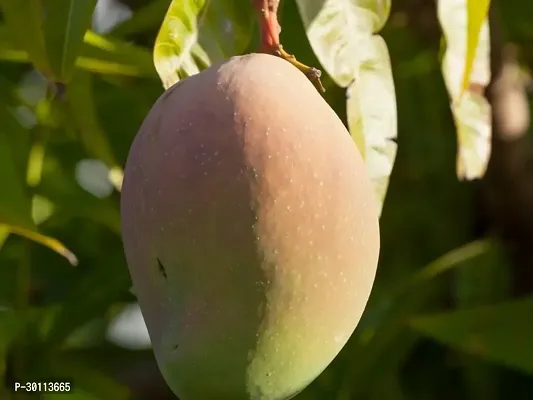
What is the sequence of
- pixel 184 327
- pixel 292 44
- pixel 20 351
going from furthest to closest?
pixel 20 351
pixel 292 44
pixel 184 327

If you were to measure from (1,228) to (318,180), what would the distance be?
0.98 ft

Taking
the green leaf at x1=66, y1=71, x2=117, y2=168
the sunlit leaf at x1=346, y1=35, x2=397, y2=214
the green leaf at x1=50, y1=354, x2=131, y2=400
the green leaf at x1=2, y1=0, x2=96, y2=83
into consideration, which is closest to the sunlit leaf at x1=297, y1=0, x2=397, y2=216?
the sunlit leaf at x1=346, y1=35, x2=397, y2=214

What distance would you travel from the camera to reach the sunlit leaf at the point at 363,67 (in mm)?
477

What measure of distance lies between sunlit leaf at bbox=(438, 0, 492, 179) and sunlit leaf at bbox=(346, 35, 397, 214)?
0.03 meters

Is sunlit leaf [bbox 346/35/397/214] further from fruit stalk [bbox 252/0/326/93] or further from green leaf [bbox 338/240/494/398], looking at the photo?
green leaf [bbox 338/240/494/398]

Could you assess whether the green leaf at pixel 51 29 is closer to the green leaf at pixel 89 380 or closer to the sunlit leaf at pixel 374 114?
the sunlit leaf at pixel 374 114

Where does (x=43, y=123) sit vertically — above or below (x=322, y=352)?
below

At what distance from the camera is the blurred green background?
29.5 inches

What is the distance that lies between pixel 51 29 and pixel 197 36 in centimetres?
8

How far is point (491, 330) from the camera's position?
772 mm

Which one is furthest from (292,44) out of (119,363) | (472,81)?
(119,363)

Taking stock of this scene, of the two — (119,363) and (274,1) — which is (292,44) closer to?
(274,1)

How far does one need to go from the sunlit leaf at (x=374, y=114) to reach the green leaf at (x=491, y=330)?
Result: 0.30 meters

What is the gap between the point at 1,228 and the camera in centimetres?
62
